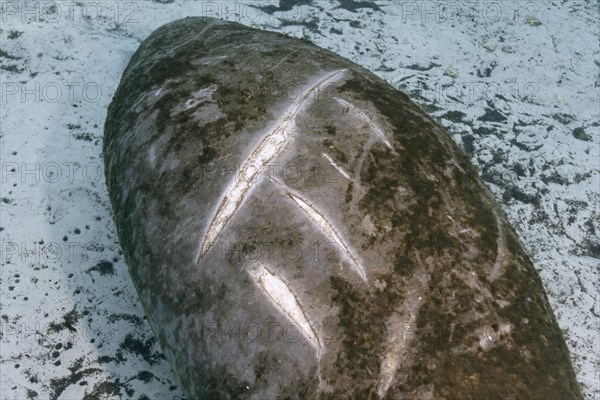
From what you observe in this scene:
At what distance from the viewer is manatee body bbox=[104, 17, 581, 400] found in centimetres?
198

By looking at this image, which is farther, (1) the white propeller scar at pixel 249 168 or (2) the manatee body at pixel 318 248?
(1) the white propeller scar at pixel 249 168

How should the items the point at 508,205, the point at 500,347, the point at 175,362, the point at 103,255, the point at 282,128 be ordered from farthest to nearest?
the point at 508,205 → the point at 103,255 → the point at 282,128 → the point at 175,362 → the point at 500,347

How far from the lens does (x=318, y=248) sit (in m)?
2.17

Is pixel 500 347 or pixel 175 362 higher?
pixel 500 347

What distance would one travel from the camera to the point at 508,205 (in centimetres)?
372

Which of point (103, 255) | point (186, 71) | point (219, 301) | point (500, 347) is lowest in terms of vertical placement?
point (103, 255)

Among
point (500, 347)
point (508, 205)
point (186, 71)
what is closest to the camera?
point (500, 347)

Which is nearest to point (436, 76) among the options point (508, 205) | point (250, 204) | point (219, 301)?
point (508, 205)

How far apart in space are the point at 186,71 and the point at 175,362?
1.45 m

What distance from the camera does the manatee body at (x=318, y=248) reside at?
198 centimetres

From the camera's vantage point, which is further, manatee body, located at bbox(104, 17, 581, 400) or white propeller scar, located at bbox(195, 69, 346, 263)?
white propeller scar, located at bbox(195, 69, 346, 263)

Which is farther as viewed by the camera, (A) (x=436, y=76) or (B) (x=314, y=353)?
(A) (x=436, y=76)

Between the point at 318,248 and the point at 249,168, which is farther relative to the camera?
the point at 249,168

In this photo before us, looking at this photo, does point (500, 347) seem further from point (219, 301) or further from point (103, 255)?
point (103, 255)
